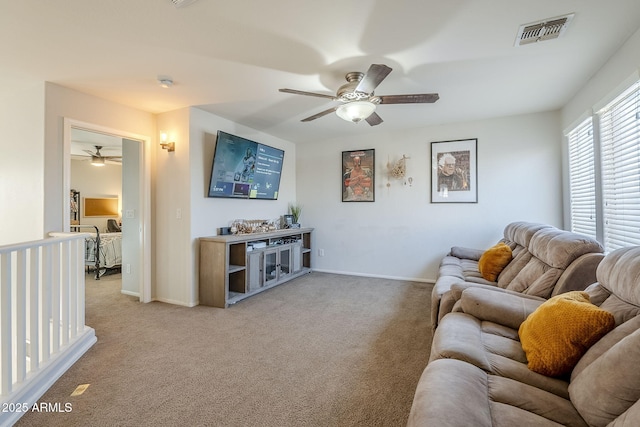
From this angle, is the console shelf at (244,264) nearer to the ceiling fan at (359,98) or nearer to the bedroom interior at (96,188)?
the ceiling fan at (359,98)

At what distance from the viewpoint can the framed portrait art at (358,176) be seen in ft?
16.1

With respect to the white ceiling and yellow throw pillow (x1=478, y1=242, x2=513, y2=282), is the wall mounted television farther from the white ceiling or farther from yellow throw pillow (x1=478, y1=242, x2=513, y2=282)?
yellow throw pillow (x1=478, y1=242, x2=513, y2=282)

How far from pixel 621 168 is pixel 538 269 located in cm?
109

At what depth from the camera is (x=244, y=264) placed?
3787mm

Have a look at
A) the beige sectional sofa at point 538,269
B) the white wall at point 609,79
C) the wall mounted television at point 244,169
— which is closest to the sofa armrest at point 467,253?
the beige sectional sofa at point 538,269

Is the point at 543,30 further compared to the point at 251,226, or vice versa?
the point at 251,226

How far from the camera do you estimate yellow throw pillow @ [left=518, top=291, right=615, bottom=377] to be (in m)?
1.24

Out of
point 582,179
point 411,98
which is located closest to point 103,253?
point 411,98

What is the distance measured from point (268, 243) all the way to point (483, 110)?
342cm

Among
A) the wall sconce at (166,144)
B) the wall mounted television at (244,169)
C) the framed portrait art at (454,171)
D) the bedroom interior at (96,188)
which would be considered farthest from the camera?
the bedroom interior at (96,188)

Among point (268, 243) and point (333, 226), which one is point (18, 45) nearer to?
point (268, 243)

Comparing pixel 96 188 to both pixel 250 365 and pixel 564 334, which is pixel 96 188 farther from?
pixel 564 334

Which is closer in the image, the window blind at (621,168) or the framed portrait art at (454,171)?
the window blind at (621,168)

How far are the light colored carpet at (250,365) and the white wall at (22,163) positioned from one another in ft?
3.87
